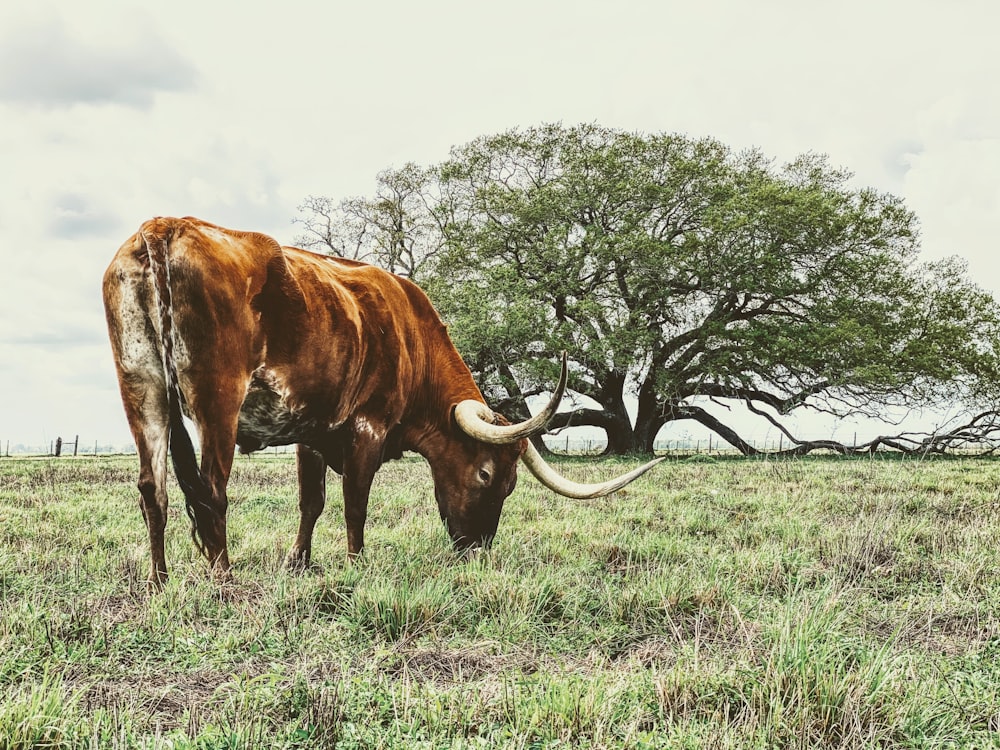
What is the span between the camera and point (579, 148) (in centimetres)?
2162

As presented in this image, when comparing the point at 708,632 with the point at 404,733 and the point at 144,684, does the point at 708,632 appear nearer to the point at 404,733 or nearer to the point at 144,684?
the point at 404,733

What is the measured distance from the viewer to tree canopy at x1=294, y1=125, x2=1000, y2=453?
19047 mm

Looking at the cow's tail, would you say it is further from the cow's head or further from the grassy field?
the cow's head

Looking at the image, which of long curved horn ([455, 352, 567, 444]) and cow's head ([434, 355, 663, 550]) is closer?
long curved horn ([455, 352, 567, 444])

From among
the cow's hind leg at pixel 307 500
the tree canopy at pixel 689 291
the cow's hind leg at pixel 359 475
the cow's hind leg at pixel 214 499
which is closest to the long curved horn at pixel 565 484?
the cow's hind leg at pixel 359 475

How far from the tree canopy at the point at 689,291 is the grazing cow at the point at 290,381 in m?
13.3

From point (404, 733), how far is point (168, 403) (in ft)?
7.79

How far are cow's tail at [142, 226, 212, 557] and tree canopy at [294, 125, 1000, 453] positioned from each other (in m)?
14.8

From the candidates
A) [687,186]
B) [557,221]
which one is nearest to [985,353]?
[687,186]

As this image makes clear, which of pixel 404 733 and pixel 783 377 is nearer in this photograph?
pixel 404 733

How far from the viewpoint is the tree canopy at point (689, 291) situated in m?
19.0

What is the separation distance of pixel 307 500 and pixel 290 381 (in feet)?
3.75

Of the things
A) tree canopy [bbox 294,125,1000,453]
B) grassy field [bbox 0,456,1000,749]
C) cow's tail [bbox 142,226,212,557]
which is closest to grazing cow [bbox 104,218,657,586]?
cow's tail [bbox 142,226,212,557]

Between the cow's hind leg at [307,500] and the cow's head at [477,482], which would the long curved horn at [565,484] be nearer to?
the cow's head at [477,482]
